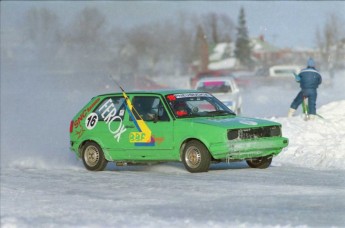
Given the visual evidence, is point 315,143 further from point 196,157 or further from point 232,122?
point 196,157

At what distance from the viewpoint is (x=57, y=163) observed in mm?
16703

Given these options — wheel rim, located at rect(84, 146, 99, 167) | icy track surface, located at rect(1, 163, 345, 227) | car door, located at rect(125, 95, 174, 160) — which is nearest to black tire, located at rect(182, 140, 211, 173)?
icy track surface, located at rect(1, 163, 345, 227)

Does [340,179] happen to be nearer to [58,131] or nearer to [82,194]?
[82,194]

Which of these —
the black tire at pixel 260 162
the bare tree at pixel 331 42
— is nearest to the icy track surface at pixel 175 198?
the black tire at pixel 260 162

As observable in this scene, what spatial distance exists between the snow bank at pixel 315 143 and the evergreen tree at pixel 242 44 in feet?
294

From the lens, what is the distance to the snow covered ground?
29.5 ft

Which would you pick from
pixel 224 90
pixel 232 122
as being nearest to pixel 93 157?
pixel 232 122

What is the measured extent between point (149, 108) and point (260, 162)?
2024mm

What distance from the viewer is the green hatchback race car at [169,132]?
13.5m

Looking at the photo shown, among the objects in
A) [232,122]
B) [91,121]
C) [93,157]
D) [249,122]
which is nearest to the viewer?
[232,122]

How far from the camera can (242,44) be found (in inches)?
4432

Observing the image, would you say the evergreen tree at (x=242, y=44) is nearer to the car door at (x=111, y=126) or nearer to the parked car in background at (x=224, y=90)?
the parked car in background at (x=224, y=90)

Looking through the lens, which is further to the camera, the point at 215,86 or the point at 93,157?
the point at 215,86

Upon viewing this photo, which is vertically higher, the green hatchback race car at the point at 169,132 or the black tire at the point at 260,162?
the green hatchback race car at the point at 169,132
